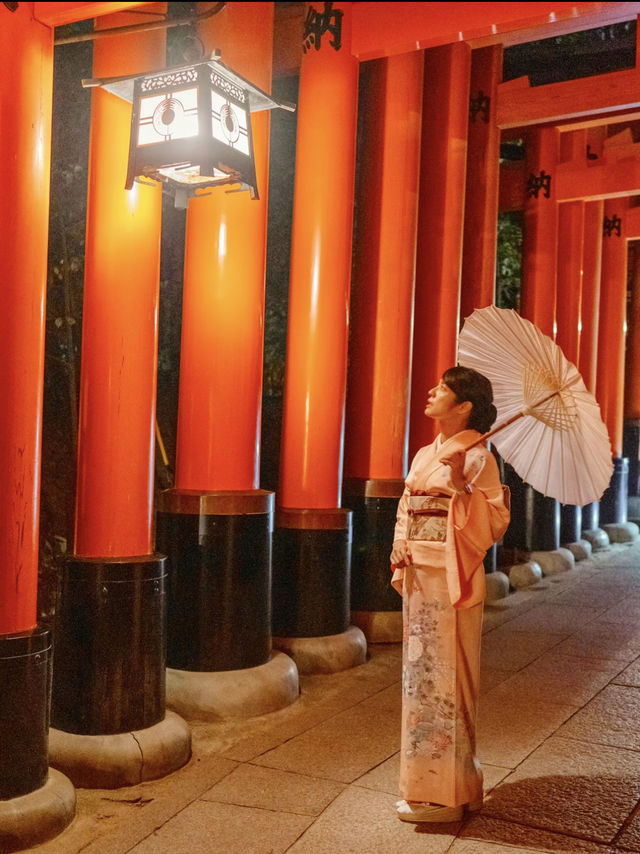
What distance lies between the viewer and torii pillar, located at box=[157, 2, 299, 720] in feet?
17.8

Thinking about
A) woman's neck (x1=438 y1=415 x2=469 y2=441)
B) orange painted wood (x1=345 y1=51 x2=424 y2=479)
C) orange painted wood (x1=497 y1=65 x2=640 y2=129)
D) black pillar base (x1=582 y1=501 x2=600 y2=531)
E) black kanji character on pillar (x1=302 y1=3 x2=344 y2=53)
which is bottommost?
black pillar base (x1=582 y1=501 x2=600 y2=531)

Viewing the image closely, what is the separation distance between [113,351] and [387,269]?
3.42 m

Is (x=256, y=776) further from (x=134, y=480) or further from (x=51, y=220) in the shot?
(x=51, y=220)

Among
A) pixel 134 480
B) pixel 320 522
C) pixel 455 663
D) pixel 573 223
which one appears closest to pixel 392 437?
pixel 320 522

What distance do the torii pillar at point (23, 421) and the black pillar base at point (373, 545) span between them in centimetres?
384

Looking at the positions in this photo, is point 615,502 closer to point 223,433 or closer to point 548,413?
point 223,433

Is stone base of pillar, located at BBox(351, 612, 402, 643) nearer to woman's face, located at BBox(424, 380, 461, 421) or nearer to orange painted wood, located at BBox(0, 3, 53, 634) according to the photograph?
woman's face, located at BBox(424, 380, 461, 421)

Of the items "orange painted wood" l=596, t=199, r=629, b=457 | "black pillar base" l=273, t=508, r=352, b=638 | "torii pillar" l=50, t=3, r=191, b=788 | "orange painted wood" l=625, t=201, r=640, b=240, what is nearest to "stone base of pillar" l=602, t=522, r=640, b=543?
"orange painted wood" l=596, t=199, r=629, b=457

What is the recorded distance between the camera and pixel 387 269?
743 cm

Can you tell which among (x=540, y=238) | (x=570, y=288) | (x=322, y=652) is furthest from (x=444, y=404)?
(x=570, y=288)

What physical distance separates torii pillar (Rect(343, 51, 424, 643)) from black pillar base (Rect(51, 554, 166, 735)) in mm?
3047

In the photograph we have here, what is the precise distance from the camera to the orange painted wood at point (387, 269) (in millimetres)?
7426

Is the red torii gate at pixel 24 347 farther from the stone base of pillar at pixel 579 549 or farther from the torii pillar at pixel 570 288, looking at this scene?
the stone base of pillar at pixel 579 549

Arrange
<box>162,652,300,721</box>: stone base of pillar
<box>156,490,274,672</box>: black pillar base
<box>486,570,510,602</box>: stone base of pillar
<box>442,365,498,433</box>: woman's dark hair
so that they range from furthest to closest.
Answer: <box>486,570,510,602</box>: stone base of pillar, <box>156,490,274,672</box>: black pillar base, <box>162,652,300,721</box>: stone base of pillar, <box>442,365,498,433</box>: woman's dark hair
